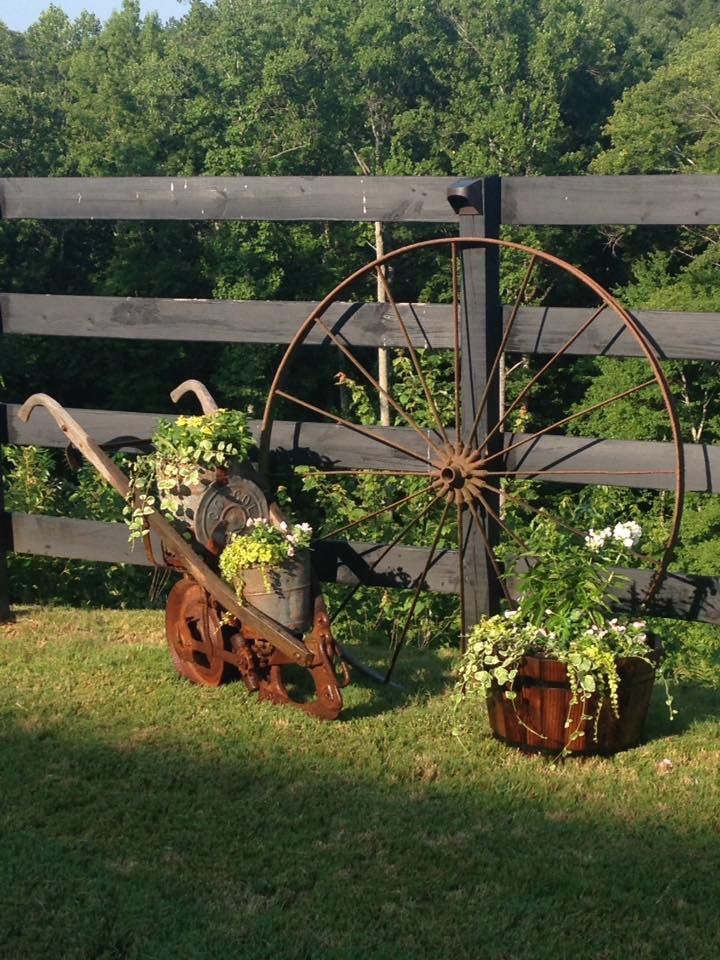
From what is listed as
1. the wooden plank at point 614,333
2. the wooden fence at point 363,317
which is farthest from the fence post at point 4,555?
the wooden plank at point 614,333

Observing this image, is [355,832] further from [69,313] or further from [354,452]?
[69,313]

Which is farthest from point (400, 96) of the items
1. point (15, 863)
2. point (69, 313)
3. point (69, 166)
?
point (15, 863)

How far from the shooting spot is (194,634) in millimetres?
4832

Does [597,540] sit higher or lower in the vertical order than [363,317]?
lower

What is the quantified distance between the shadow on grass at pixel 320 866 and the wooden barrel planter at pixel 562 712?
120 mm

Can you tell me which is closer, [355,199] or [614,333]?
[614,333]

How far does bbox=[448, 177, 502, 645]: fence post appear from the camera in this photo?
452cm

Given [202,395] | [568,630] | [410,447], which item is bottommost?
[568,630]

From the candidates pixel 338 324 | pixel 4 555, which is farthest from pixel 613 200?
pixel 4 555

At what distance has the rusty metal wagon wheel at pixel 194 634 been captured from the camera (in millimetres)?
4688

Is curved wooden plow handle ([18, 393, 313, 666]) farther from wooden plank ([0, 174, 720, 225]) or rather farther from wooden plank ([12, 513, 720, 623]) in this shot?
wooden plank ([0, 174, 720, 225])

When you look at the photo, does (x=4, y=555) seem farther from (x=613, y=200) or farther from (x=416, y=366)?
(x=613, y=200)

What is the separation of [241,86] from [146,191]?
1366 inches

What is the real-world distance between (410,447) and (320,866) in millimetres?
1934
